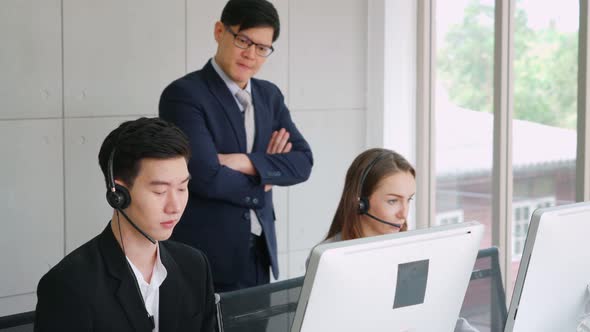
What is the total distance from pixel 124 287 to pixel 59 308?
17cm

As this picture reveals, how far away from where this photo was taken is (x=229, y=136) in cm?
359

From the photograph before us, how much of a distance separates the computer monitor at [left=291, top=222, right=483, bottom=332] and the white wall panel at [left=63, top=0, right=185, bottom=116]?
8.70ft

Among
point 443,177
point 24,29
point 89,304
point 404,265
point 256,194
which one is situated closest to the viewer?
point 404,265

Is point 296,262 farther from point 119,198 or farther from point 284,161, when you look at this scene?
point 119,198

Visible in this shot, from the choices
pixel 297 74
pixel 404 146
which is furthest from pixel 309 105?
pixel 404 146

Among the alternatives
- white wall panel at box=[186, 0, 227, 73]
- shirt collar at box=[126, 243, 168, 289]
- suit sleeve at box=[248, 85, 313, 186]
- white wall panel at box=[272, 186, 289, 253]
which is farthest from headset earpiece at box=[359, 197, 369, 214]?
white wall panel at box=[272, 186, 289, 253]

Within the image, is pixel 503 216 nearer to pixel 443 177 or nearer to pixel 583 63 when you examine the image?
pixel 443 177

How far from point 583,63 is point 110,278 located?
291 centimetres

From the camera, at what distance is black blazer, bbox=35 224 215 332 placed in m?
2.12

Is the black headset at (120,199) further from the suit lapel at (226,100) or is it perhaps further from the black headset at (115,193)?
the suit lapel at (226,100)

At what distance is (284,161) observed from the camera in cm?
371

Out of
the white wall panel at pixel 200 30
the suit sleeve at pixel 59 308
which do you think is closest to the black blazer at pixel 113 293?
the suit sleeve at pixel 59 308

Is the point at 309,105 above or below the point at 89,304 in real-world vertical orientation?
above

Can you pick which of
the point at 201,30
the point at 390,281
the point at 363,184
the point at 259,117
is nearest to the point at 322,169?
the point at 201,30
